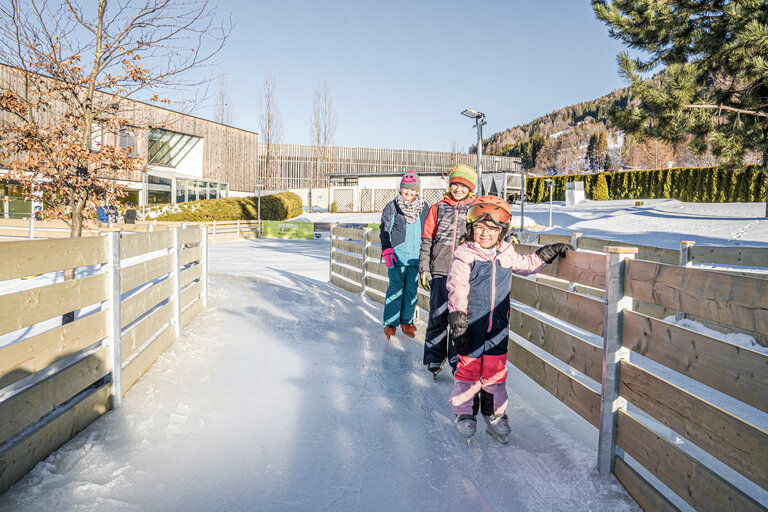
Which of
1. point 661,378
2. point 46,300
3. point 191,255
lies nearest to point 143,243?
point 46,300

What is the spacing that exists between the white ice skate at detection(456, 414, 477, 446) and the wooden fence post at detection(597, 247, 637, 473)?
0.71 metres

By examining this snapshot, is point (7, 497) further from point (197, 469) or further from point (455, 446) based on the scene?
point (455, 446)

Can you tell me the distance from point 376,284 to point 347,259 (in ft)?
5.31

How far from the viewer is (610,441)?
7.72 feet

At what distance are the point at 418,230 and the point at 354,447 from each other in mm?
2717

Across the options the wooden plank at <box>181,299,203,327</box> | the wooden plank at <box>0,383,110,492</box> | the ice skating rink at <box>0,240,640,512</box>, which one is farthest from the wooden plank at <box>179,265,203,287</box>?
the wooden plank at <box>0,383,110,492</box>

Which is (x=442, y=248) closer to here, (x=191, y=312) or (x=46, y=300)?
(x=46, y=300)

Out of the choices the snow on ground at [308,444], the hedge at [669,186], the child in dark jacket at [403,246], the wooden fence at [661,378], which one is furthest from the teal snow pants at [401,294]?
the hedge at [669,186]

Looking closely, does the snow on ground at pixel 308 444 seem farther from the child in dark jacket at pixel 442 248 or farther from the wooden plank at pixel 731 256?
the wooden plank at pixel 731 256

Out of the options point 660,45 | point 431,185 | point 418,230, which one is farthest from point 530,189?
point 418,230

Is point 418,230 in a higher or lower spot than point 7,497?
higher

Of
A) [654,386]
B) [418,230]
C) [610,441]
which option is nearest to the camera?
[654,386]

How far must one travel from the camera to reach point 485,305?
282 centimetres

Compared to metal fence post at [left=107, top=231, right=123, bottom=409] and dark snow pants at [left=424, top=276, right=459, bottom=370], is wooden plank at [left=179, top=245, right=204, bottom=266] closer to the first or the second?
metal fence post at [left=107, top=231, right=123, bottom=409]
